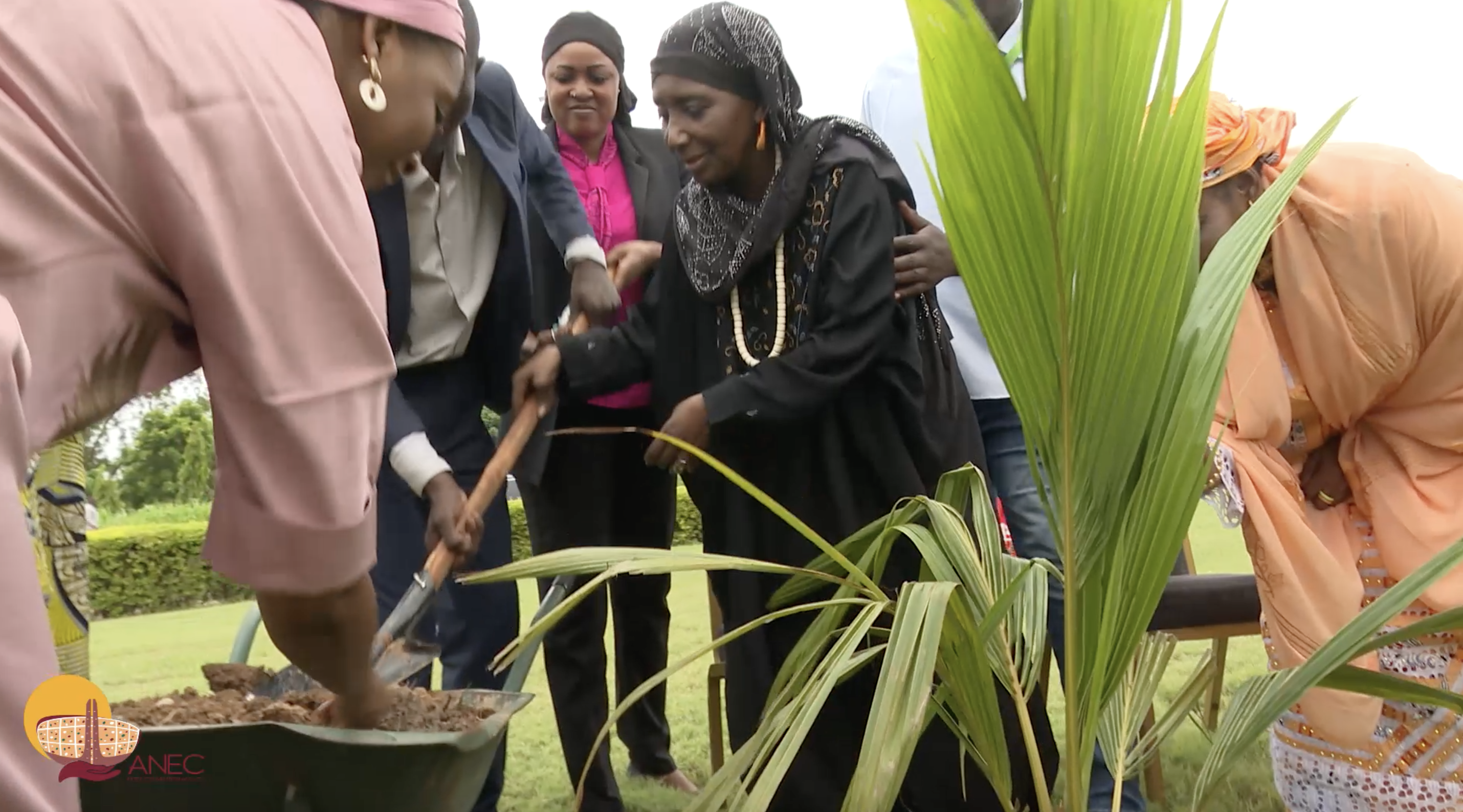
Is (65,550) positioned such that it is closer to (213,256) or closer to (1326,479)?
(213,256)

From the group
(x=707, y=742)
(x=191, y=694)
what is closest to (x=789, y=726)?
(x=191, y=694)

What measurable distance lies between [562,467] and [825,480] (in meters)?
0.65

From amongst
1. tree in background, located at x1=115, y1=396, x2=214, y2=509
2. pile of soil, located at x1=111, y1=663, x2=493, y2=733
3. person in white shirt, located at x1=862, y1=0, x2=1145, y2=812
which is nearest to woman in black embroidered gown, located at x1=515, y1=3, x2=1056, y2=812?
person in white shirt, located at x1=862, y1=0, x2=1145, y2=812

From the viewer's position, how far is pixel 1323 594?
1.97m

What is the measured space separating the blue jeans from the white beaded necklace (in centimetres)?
Answer: 49

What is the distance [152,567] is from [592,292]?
5.48 m

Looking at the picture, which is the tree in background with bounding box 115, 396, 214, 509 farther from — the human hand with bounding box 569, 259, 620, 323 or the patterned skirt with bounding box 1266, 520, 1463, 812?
the patterned skirt with bounding box 1266, 520, 1463, 812

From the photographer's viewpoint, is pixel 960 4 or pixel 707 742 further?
pixel 707 742

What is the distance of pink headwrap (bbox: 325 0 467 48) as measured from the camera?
1.07 meters

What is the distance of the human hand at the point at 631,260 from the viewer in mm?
2578

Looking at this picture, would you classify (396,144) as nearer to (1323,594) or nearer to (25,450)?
(25,450)

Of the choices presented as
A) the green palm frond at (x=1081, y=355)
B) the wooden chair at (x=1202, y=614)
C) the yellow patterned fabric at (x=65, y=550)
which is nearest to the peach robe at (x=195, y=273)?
the green palm frond at (x=1081, y=355)

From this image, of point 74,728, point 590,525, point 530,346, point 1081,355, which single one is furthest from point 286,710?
point 590,525

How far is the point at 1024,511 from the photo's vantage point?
97.1 inches
